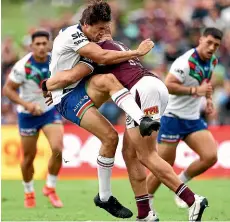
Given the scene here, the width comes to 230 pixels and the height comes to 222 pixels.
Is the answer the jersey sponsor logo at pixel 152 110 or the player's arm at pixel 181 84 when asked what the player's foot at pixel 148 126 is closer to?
the jersey sponsor logo at pixel 152 110

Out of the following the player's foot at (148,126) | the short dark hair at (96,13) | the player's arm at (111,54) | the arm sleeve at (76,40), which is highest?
the short dark hair at (96,13)

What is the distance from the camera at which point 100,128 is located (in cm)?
972

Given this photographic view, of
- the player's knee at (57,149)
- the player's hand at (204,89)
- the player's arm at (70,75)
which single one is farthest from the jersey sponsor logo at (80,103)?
the player's knee at (57,149)

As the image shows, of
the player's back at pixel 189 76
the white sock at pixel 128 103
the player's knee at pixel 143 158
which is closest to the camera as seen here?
the white sock at pixel 128 103

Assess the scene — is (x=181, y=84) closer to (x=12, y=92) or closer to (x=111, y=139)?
(x=111, y=139)

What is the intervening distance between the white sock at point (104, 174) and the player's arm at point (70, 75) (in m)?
1.01

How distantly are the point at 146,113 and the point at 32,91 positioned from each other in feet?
15.1

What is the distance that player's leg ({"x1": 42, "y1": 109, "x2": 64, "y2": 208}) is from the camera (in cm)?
1317

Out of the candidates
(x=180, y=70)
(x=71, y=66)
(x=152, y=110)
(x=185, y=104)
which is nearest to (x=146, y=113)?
(x=152, y=110)

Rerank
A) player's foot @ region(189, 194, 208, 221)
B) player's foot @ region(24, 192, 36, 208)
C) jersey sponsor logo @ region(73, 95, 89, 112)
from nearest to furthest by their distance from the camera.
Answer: player's foot @ region(189, 194, 208, 221) < jersey sponsor logo @ region(73, 95, 89, 112) < player's foot @ region(24, 192, 36, 208)

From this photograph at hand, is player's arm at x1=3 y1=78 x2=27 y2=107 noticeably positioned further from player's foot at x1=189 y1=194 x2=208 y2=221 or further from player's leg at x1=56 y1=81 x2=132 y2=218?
player's foot at x1=189 y1=194 x2=208 y2=221

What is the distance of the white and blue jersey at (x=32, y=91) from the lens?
13562 millimetres

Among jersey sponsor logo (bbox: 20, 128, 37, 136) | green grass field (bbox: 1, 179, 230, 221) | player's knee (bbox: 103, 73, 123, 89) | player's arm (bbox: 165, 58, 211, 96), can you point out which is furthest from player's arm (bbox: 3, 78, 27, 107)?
player's knee (bbox: 103, 73, 123, 89)

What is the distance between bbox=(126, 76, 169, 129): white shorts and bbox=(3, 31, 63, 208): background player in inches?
159
